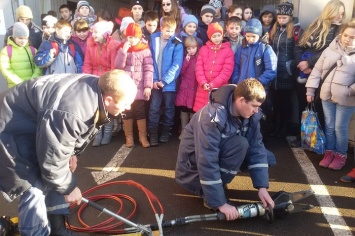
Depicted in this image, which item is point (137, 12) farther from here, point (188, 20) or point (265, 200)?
point (265, 200)

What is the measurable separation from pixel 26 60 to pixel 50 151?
10.8 ft

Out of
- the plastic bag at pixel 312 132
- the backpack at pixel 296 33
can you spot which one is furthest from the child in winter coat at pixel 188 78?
the plastic bag at pixel 312 132

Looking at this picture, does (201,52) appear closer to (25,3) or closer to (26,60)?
(26,60)

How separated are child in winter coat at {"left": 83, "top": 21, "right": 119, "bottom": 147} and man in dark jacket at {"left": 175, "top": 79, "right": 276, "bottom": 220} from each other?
203 cm

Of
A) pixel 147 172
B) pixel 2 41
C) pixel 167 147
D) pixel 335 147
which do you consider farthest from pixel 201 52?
pixel 2 41

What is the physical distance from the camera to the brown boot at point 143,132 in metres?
4.91

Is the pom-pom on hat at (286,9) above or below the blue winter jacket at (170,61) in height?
above

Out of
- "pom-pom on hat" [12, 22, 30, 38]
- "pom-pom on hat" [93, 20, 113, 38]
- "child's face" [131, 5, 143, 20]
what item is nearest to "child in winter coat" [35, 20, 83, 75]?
"pom-pom on hat" [12, 22, 30, 38]

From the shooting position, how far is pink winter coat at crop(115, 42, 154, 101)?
468cm

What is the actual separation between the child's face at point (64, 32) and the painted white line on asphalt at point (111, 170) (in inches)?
73.8

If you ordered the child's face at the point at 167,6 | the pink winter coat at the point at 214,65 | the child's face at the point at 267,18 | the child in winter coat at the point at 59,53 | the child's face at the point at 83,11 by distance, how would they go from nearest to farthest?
1. the pink winter coat at the point at 214,65
2. the child in winter coat at the point at 59,53
3. the child's face at the point at 267,18
4. the child's face at the point at 167,6
5. the child's face at the point at 83,11

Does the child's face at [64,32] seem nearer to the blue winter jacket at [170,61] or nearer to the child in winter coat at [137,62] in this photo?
the child in winter coat at [137,62]

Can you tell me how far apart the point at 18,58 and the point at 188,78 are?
8.33ft

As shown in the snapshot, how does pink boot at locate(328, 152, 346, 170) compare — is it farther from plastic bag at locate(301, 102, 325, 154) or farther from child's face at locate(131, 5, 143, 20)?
child's face at locate(131, 5, 143, 20)
